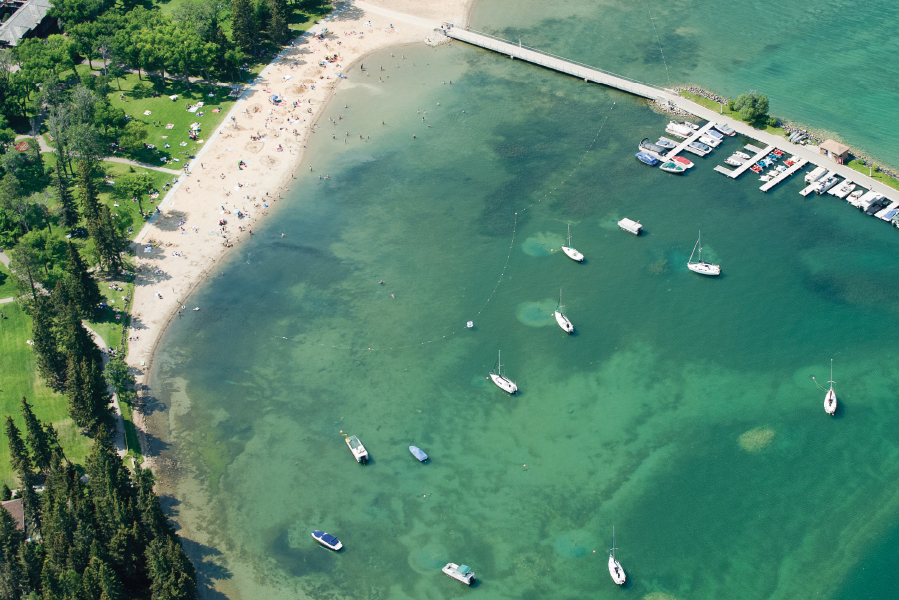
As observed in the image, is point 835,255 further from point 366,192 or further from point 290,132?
point 290,132

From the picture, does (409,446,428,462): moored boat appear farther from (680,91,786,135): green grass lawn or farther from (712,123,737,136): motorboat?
(680,91,786,135): green grass lawn

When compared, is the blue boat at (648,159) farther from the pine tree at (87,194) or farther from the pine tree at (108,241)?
the pine tree at (87,194)

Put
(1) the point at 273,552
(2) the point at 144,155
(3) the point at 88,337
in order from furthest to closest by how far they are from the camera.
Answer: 1. (2) the point at 144,155
2. (3) the point at 88,337
3. (1) the point at 273,552

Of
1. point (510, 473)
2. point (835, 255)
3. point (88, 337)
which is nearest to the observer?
point (510, 473)

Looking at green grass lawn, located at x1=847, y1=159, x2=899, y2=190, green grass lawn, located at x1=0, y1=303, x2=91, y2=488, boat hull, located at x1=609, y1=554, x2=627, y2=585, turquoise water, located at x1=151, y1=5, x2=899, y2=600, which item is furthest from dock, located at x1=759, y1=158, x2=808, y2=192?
green grass lawn, located at x1=0, y1=303, x2=91, y2=488

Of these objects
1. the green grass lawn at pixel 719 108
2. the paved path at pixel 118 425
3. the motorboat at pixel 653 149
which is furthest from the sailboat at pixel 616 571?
the green grass lawn at pixel 719 108

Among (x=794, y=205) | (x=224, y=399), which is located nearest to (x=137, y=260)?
(x=224, y=399)
